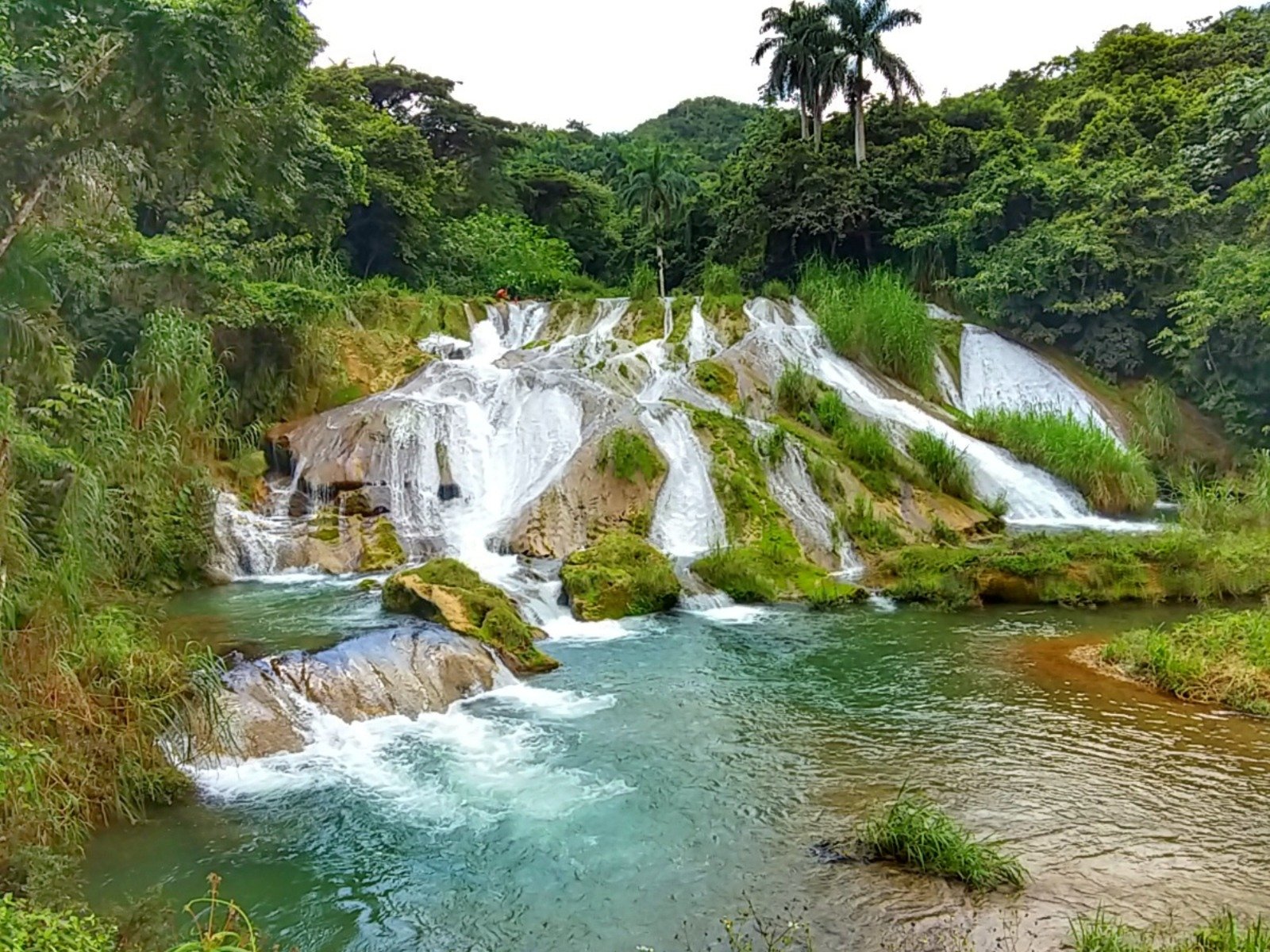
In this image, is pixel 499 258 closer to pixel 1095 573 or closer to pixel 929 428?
pixel 929 428

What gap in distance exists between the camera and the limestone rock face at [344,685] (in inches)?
286

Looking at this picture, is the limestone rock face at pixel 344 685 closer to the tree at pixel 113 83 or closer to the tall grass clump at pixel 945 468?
the tree at pixel 113 83

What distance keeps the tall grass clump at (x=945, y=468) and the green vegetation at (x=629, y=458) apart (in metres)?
4.74

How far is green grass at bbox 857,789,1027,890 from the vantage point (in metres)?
5.12

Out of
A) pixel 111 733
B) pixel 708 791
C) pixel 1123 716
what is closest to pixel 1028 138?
pixel 1123 716

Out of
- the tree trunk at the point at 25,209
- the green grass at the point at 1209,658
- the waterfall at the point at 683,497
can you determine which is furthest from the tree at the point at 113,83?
the green grass at the point at 1209,658

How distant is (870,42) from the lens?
33625 millimetres

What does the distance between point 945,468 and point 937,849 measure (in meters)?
11.8

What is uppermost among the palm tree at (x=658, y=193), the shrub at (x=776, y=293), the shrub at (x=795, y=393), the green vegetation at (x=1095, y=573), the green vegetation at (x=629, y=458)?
the palm tree at (x=658, y=193)

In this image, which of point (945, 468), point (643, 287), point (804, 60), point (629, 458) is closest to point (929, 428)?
point (945, 468)

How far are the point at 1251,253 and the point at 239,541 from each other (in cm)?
1947

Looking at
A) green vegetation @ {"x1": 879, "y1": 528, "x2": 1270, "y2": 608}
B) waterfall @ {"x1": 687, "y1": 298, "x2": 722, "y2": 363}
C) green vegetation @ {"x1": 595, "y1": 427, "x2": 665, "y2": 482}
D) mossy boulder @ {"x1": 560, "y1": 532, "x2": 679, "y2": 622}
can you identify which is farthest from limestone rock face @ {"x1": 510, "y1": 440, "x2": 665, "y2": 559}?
waterfall @ {"x1": 687, "y1": 298, "x2": 722, "y2": 363}

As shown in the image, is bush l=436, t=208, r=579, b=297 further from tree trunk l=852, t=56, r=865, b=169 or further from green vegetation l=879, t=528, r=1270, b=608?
green vegetation l=879, t=528, r=1270, b=608

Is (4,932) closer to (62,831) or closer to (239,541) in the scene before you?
(62,831)
